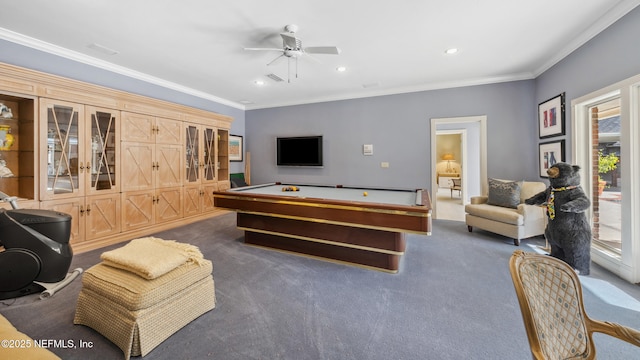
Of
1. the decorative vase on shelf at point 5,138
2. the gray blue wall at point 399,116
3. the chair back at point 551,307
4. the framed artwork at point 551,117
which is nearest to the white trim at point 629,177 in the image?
the gray blue wall at point 399,116

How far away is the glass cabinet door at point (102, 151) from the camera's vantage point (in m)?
3.14

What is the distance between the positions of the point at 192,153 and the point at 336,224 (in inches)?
129

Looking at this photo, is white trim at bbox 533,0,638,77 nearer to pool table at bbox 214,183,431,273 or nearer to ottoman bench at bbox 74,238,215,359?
pool table at bbox 214,183,431,273

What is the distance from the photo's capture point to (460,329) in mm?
1671

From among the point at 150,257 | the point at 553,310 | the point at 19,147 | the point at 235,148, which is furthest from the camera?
the point at 235,148

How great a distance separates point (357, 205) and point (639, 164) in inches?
101

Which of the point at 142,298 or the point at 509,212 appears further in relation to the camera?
the point at 509,212

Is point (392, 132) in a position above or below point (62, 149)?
above

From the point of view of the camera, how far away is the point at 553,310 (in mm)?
997

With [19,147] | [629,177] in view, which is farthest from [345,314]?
[19,147]

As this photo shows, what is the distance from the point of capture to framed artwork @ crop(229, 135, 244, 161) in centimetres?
577

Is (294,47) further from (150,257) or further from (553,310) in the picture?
(553,310)

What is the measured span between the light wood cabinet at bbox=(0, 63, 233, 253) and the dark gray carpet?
751mm

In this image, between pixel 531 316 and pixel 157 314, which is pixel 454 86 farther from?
pixel 157 314
